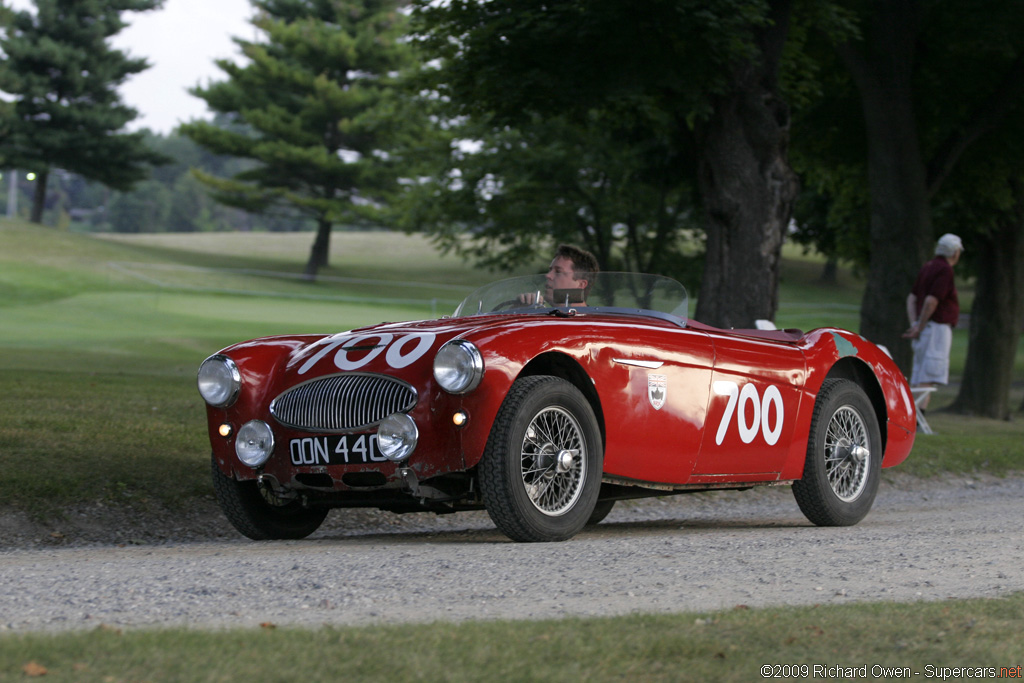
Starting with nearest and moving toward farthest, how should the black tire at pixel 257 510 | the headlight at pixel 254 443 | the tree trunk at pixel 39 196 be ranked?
1. the headlight at pixel 254 443
2. the black tire at pixel 257 510
3. the tree trunk at pixel 39 196

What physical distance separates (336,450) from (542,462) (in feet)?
3.11

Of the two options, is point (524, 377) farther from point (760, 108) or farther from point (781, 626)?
point (760, 108)

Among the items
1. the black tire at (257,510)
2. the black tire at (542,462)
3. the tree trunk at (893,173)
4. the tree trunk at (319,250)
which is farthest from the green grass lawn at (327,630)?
the tree trunk at (319,250)

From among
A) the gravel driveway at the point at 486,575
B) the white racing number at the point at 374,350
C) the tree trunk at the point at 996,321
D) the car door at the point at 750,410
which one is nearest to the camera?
the gravel driveway at the point at 486,575

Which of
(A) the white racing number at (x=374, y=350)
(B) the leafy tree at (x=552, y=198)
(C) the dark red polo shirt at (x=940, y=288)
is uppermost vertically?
(B) the leafy tree at (x=552, y=198)

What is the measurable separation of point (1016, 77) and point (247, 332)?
21701mm

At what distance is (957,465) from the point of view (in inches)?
433

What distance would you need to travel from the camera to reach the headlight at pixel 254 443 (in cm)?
570

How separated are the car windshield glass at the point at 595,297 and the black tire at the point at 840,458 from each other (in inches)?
44.3

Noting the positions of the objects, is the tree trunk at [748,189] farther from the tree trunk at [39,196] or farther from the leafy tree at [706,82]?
the tree trunk at [39,196]

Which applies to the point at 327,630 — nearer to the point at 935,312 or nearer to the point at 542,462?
the point at 542,462

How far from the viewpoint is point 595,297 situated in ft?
21.4

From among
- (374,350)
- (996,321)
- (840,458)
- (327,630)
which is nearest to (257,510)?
(374,350)

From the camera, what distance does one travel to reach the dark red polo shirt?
1237cm
